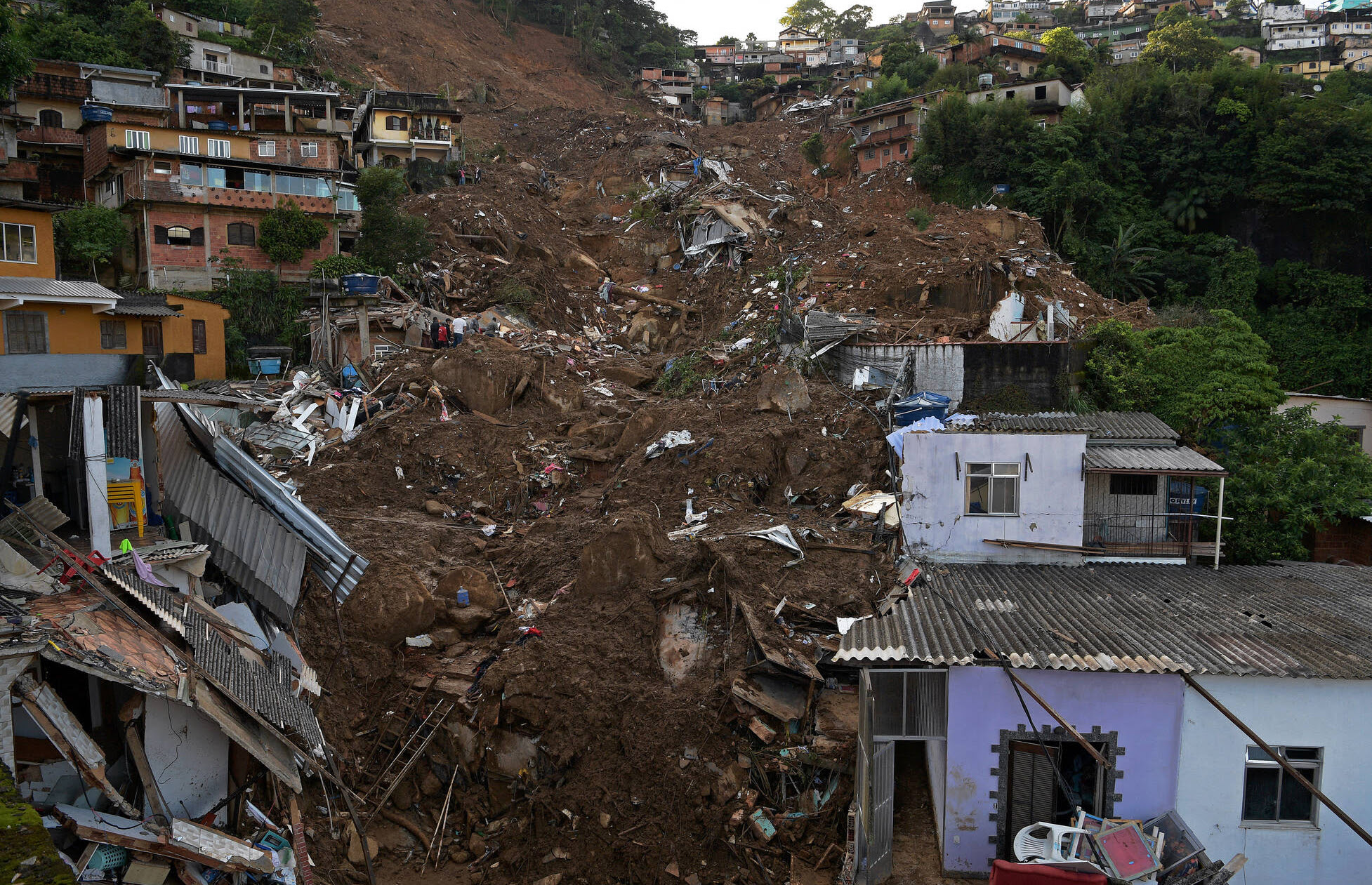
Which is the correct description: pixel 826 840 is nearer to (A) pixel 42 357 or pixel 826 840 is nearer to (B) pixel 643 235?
(A) pixel 42 357

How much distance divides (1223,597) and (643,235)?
24451mm

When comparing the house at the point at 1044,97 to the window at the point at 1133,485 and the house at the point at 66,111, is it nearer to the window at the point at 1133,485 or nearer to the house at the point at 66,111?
the window at the point at 1133,485

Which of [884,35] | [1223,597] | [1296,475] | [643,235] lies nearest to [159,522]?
[1223,597]

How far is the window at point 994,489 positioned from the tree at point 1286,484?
4973 mm

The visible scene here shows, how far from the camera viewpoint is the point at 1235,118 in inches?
1293

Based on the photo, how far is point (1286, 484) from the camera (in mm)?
16188

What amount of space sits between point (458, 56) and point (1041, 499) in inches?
1990

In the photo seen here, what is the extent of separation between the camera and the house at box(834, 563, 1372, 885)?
9.61m

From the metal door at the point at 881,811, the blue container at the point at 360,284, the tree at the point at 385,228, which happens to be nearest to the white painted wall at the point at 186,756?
the metal door at the point at 881,811

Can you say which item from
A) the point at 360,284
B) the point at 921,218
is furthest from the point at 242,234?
the point at 921,218

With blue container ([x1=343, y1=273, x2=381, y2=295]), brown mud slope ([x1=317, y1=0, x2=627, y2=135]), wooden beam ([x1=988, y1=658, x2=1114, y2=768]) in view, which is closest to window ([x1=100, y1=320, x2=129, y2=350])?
blue container ([x1=343, y1=273, x2=381, y2=295])

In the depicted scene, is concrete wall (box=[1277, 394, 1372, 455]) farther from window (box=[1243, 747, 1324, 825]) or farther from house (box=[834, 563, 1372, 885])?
window (box=[1243, 747, 1324, 825])

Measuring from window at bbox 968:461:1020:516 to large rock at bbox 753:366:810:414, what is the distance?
5.76 m

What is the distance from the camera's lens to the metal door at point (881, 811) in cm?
969
